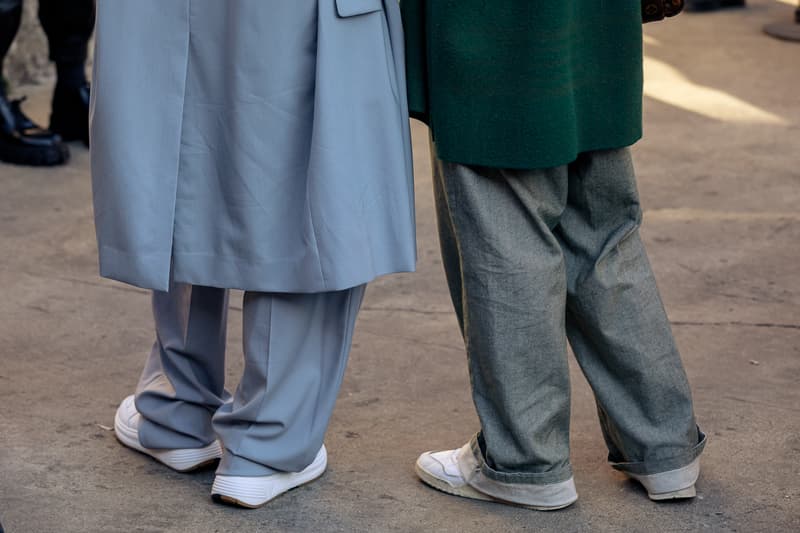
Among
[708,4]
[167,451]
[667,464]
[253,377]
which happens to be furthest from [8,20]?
[708,4]

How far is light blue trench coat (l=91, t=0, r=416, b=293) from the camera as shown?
1.93 metres

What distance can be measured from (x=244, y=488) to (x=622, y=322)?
27.6 inches

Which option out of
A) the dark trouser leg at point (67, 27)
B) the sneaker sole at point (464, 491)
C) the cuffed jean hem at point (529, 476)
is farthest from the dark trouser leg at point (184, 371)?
the dark trouser leg at point (67, 27)

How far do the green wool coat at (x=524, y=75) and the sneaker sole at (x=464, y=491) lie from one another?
0.61 m

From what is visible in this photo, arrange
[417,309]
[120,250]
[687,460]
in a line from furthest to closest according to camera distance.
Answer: [417,309]
[687,460]
[120,250]

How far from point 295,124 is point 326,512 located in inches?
27.0

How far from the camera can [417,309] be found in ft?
10.4

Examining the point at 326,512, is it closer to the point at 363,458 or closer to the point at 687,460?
the point at 363,458

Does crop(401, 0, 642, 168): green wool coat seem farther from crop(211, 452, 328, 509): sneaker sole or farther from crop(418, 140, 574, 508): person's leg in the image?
crop(211, 452, 328, 509): sneaker sole

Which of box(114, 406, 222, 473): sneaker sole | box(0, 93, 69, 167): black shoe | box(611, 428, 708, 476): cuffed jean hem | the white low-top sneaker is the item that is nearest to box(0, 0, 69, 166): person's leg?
box(0, 93, 69, 167): black shoe

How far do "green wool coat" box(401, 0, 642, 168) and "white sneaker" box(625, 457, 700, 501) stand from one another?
58 centimetres

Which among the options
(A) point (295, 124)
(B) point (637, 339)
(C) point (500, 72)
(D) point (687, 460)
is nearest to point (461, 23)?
(C) point (500, 72)

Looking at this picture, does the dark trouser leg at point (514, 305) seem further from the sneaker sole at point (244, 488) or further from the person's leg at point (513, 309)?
the sneaker sole at point (244, 488)

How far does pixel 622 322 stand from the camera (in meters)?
2.11
